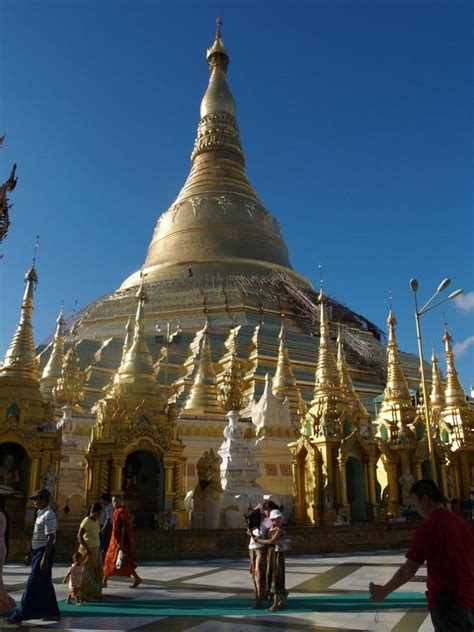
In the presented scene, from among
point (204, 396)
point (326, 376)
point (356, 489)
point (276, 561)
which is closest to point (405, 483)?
point (356, 489)

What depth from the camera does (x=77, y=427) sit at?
22.3 metres

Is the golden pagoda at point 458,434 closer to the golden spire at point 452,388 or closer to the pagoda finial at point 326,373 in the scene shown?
the golden spire at point 452,388

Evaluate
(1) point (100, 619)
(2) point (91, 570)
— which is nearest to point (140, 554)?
(2) point (91, 570)

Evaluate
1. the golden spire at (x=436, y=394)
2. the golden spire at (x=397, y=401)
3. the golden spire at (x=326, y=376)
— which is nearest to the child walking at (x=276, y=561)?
the golden spire at (x=326, y=376)

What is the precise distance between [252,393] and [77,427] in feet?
35.8

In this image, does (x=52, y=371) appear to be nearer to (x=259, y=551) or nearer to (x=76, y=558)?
(x=76, y=558)

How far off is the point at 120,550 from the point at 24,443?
7.10m

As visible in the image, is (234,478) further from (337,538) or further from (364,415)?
(364,415)

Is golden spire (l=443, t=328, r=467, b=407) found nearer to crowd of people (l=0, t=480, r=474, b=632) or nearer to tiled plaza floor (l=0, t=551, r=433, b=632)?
tiled plaza floor (l=0, t=551, r=433, b=632)

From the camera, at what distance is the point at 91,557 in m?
7.49

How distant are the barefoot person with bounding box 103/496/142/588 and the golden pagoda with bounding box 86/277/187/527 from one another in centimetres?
605

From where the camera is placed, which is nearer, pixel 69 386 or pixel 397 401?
pixel 397 401

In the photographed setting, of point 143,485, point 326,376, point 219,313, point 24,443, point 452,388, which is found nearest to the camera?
point 24,443

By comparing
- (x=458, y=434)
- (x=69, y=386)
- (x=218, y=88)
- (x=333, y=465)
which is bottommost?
(x=333, y=465)
